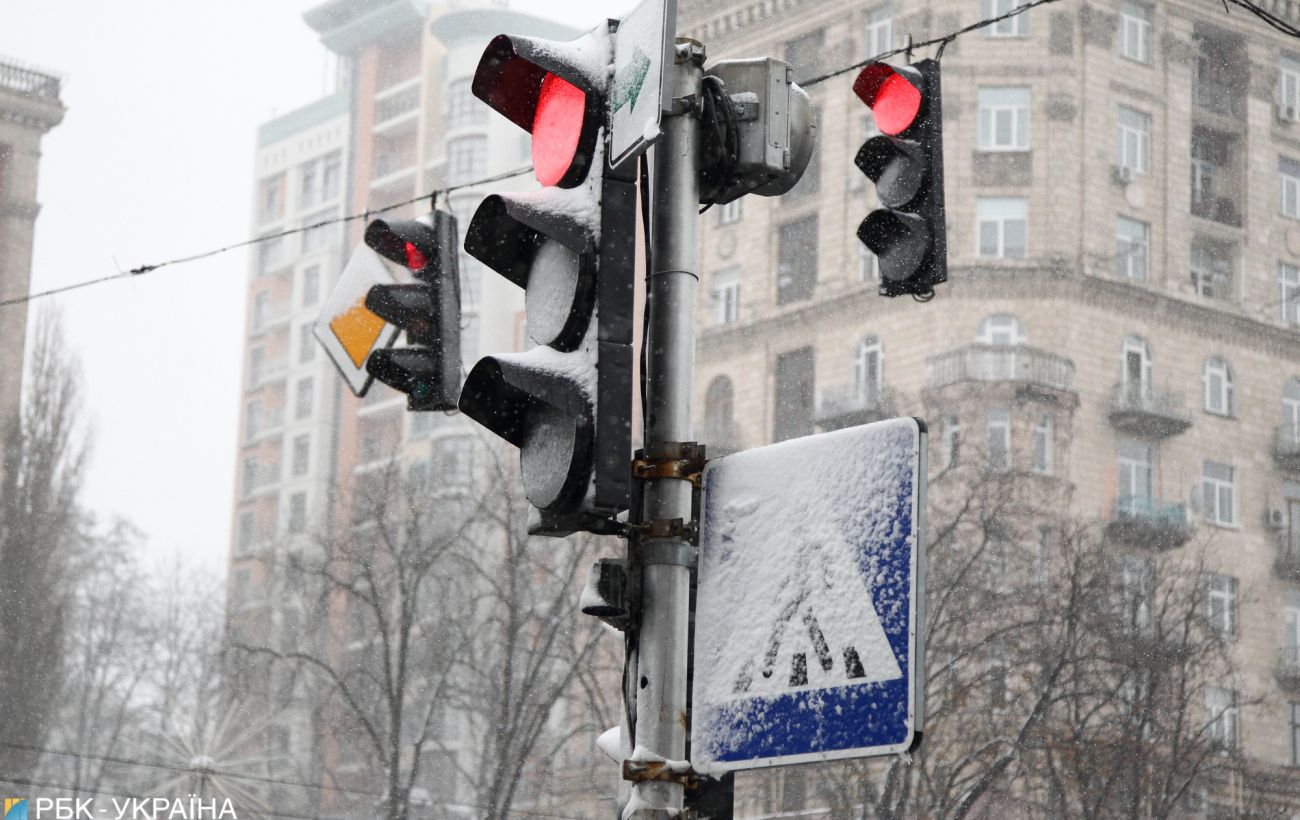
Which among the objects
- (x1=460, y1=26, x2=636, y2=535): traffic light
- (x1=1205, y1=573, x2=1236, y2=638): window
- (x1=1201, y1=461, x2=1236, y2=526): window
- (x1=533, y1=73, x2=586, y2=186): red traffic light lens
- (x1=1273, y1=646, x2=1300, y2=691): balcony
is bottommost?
(x1=460, y1=26, x2=636, y2=535): traffic light

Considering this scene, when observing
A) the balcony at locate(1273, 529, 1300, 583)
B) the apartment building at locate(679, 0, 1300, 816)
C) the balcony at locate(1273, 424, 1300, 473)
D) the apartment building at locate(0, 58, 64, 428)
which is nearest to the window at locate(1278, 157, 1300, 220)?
the apartment building at locate(679, 0, 1300, 816)

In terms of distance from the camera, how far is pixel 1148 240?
4853 cm

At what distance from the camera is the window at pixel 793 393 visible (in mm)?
49875

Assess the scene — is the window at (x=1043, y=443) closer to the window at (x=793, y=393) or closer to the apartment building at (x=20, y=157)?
the window at (x=793, y=393)

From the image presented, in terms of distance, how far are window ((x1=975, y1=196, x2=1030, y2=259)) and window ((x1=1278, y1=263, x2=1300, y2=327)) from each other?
8116 millimetres

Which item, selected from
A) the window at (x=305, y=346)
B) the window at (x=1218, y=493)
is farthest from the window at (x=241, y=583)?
the window at (x=1218, y=493)

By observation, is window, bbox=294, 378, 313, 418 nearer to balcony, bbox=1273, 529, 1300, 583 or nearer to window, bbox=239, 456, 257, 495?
window, bbox=239, 456, 257, 495

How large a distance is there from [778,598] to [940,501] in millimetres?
33802

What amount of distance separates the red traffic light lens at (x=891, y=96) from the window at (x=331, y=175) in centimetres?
8147

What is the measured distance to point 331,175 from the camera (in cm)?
8750

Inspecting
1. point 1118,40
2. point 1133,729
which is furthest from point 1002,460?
point 1118,40

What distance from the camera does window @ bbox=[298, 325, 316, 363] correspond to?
85250 millimetres

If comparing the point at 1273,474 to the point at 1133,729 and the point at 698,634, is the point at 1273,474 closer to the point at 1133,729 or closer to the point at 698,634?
the point at 1133,729

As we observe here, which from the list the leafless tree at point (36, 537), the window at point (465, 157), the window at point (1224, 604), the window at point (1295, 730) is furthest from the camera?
the window at point (465, 157)
